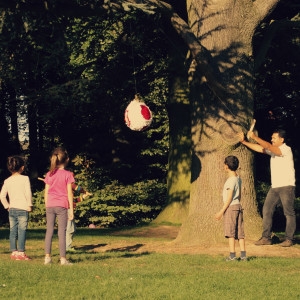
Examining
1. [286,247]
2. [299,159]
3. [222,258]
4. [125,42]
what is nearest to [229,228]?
[222,258]

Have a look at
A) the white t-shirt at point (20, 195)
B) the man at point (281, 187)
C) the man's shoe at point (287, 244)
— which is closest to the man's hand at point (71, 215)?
the white t-shirt at point (20, 195)

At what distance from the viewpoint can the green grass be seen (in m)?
6.71

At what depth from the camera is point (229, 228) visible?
9234 mm

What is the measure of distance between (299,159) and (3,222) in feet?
46.3

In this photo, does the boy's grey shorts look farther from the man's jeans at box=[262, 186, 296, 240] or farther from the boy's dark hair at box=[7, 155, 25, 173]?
the boy's dark hair at box=[7, 155, 25, 173]

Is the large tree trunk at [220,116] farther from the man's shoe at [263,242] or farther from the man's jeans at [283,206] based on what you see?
the man's jeans at [283,206]

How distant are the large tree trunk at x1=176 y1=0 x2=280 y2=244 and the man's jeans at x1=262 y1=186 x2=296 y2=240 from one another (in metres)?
0.62

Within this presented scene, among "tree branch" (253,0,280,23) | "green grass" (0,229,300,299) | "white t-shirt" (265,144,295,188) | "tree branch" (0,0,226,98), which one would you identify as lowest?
"green grass" (0,229,300,299)

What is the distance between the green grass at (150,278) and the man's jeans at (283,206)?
1.29 m

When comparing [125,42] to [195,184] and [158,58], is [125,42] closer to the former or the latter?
[158,58]

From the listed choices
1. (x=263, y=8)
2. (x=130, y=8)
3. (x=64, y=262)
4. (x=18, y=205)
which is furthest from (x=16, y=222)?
(x=263, y=8)

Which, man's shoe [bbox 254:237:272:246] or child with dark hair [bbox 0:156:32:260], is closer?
child with dark hair [bbox 0:156:32:260]

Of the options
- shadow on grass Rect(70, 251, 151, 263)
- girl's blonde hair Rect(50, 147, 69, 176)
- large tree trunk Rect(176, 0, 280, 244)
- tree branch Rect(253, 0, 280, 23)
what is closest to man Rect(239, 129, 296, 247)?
large tree trunk Rect(176, 0, 280, 244)

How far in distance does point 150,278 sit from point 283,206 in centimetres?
423
